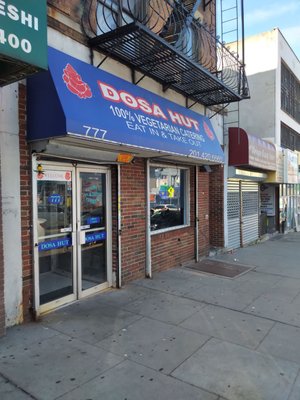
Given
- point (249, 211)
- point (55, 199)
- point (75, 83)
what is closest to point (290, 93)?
point (249, 211)

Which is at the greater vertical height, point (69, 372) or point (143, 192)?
point (143, 192)

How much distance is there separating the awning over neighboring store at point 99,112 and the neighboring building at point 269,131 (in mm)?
4962

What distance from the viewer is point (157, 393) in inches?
127

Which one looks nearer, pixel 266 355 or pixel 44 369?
pixel 44 369

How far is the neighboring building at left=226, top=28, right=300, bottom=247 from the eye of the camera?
Result: 39.1 feet

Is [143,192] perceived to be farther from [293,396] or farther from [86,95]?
[293,396]

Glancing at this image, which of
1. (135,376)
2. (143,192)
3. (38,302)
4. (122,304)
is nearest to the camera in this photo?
(135,376)

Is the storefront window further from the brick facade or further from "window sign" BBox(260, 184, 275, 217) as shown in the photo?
"window sign" BBox(260, 184, 275, 217)

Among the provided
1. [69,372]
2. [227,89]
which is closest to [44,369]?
[69,372]

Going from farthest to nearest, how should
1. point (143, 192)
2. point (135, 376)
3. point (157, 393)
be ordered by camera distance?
point (143, 192), point (135, 376), point (157, 393)

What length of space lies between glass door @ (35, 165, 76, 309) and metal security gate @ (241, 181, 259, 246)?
7720 mm

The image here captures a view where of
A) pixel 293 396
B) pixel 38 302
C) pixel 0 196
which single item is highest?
pixel 0 196

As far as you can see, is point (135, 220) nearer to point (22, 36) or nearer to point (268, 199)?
point (22, 36)

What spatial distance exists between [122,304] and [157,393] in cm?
235
